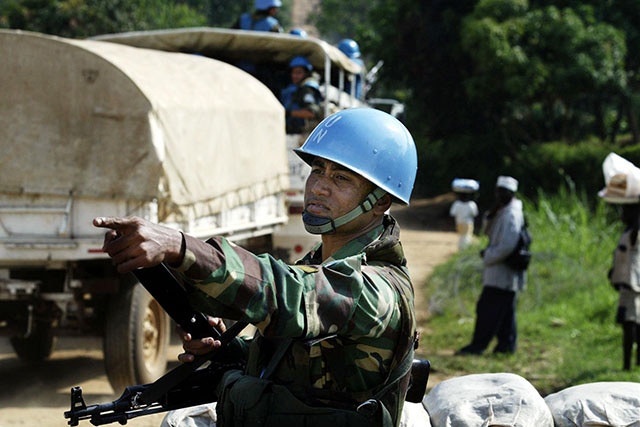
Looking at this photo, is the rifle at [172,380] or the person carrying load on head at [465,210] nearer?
the rifle at [172,380]

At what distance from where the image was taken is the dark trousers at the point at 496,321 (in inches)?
392

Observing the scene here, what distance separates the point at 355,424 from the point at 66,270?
17.9 ft

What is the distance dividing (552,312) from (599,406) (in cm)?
729

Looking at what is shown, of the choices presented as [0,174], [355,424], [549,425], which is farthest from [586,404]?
[0,174]

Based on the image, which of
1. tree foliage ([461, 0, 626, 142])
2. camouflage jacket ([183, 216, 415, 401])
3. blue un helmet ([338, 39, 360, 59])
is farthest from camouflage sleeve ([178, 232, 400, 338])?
tree foliage ([461, 0, 626, 142])

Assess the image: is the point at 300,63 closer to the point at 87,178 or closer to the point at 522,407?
the point at 87,178

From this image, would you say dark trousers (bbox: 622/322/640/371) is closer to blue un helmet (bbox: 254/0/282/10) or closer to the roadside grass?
the roadside grass

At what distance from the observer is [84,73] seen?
25.2ft

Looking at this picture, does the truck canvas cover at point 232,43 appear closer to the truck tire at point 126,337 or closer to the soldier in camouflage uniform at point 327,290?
the truck tire at point 126,337

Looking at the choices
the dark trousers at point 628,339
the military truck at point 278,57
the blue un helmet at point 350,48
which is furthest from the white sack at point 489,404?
the blue un helmet at point 350,48

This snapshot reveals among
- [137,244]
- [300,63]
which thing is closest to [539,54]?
[300,63]

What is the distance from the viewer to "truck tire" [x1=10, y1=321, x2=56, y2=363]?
9.30m

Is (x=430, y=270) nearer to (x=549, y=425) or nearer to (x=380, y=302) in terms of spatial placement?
(x=549, y=425)

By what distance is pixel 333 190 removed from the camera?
9.53 ft
